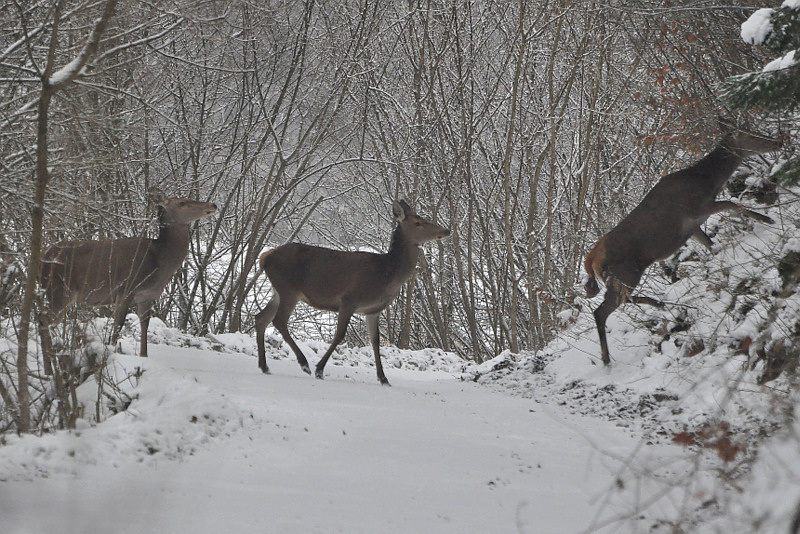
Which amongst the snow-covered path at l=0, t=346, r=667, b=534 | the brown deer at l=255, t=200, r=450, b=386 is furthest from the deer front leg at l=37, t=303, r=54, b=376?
the brown deer at l=255, t=200, r=450, b=386

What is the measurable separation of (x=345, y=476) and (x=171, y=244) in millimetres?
5375

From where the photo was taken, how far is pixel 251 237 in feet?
46.3

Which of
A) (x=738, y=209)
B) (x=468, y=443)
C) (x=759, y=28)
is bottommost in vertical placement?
(x=468, y=443)

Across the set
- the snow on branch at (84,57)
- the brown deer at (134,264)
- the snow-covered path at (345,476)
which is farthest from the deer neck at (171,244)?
the snow on branch at (84,57)

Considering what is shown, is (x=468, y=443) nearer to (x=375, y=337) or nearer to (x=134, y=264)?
(x=375, y=337)

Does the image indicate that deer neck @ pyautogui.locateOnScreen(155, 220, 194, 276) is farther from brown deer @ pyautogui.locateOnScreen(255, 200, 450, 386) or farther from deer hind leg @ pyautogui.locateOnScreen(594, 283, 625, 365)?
deer hind leg @ pyautogui.locateOnScreen(594, 283, 625, 365)

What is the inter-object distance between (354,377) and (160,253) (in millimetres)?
2486

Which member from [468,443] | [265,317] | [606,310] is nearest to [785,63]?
[468,443]

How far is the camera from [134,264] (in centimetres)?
917

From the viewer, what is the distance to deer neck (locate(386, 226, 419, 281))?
29.9ft

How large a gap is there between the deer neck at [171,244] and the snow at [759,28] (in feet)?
20.8

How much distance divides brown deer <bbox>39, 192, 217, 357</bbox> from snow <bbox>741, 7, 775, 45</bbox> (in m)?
5.57

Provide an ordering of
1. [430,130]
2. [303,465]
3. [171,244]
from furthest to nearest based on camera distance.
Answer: [430,130], [171,244], [303,465]

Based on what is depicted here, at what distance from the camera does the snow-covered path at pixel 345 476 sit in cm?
370
